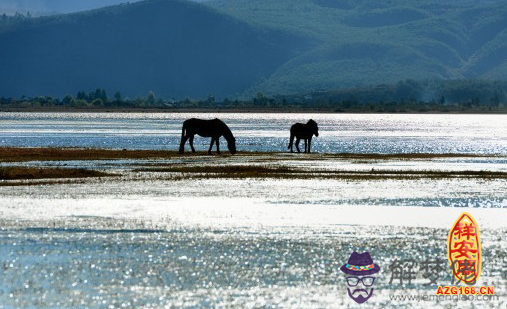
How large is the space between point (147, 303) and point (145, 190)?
71.4 feet

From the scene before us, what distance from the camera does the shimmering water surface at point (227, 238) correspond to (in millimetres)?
22766

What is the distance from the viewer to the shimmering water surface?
22766 millimetres

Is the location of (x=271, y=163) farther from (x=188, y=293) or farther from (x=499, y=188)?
(x=188, y=293)

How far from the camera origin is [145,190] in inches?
1706

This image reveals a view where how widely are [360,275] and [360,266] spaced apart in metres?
0.78

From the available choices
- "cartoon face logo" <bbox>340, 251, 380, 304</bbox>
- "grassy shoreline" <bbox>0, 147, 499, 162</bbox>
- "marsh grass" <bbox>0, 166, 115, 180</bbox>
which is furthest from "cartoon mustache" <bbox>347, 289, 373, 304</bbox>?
"grassy shoreline" <bbox>0, 147, 499, 162</bbox>

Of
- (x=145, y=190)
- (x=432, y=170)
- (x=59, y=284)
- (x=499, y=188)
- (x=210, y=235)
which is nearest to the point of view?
(x=59, y=284)

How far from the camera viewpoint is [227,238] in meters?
30.4

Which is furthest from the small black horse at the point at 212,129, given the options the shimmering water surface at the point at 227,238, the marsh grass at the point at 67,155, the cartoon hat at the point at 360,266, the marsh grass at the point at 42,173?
the cartoon hat at the point at 360,266

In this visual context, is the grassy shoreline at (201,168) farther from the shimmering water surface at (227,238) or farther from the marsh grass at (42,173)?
the shimmering water surface at (227,238)

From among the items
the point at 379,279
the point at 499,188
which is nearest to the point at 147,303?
the point at 379,279

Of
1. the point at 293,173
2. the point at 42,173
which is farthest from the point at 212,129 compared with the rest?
the point at 42,173

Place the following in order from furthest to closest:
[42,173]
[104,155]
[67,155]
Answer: [104,155]
[67,155]
[42,173]

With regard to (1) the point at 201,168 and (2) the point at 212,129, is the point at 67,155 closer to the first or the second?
(2) the point at 212,129
